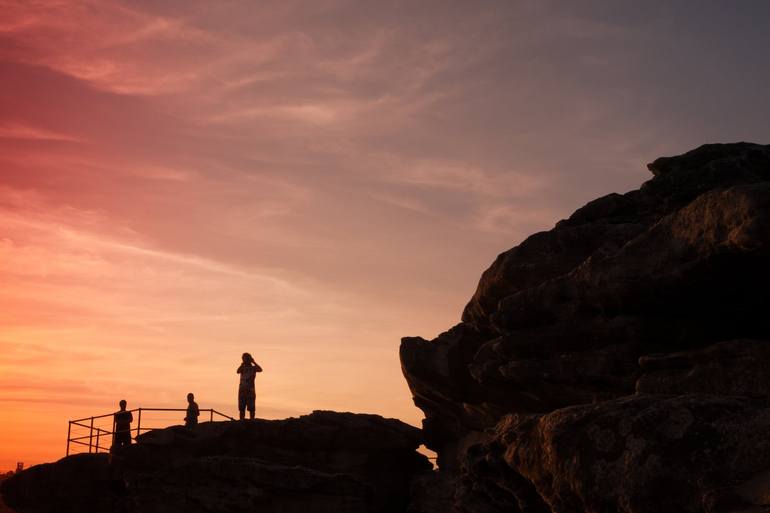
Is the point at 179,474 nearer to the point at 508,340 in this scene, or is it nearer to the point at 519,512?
the point at 508,340

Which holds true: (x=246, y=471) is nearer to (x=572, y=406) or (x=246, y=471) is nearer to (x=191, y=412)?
(x=191, y=412)

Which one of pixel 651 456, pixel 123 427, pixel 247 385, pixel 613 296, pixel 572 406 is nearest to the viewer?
pixel 651 456

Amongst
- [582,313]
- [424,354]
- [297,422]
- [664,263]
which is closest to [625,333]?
[582,313]

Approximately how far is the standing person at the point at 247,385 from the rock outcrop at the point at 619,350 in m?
7.55

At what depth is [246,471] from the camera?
137ft

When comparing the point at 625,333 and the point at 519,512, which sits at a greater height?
the point at 625,333

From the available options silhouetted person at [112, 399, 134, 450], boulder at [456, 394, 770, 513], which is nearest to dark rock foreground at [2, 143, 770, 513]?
boulder at [456, 394, 770, 513]

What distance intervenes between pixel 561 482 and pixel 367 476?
27416 mm

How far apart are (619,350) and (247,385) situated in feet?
70.8

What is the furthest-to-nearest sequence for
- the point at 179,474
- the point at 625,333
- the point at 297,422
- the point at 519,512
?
1. the point at 297,422
2. the point at 179,474
3. the point at 625,333
4. the point at 519,512

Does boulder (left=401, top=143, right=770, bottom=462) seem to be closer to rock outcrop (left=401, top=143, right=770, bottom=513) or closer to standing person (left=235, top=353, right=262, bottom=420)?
rock outcrop (left=401, top=143, right=770, bottom=513)

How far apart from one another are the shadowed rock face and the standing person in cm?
82

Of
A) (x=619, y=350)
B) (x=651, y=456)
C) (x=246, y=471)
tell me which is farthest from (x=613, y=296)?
(x=246, y=471)

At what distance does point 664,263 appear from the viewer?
26734mm
